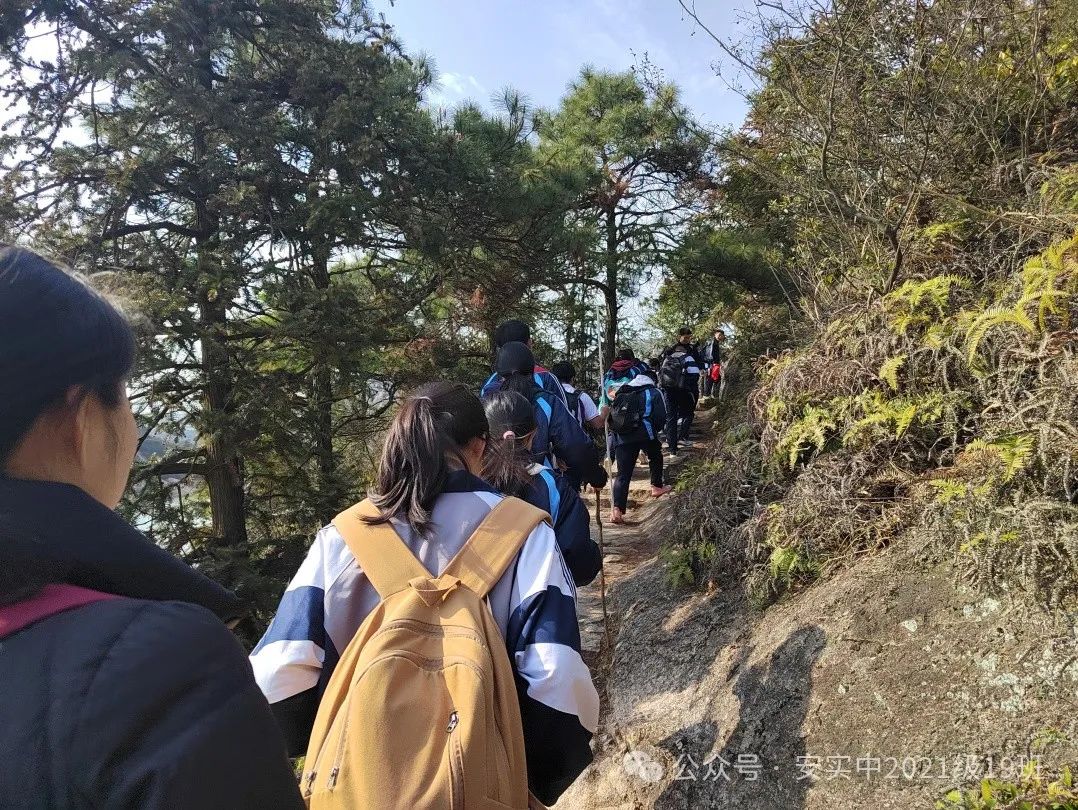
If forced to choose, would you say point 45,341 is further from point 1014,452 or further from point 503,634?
point 1014,452

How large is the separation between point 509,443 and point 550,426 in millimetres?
1129

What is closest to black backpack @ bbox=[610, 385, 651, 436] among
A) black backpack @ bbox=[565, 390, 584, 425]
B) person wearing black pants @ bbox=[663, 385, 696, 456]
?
black backpack @ bbox=[565, 390, 584, 425]

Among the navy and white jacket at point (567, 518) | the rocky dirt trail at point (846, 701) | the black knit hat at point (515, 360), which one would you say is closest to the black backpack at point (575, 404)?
the black knit hat at point (515, 360)

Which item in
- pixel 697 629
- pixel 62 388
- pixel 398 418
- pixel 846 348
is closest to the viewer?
pixel 62 388

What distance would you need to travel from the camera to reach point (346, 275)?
8656 mm

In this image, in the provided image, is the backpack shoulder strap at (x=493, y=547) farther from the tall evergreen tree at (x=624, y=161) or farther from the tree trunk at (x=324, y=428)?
the tall evergreen tree at (x=624, y=161)

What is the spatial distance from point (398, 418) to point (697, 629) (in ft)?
9.77

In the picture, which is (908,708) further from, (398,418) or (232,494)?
(232,494)

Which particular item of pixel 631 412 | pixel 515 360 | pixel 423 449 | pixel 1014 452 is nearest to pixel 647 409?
pixel 631 412

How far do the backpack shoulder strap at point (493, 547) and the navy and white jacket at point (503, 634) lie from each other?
0.12ft

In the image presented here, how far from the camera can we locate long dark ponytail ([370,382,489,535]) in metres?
1.77

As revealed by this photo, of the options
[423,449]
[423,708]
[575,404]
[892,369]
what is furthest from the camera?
[575,404]

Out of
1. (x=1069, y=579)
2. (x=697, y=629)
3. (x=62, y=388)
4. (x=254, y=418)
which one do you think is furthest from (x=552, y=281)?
(x=62, y=388)

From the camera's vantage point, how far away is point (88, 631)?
25.8 inches
